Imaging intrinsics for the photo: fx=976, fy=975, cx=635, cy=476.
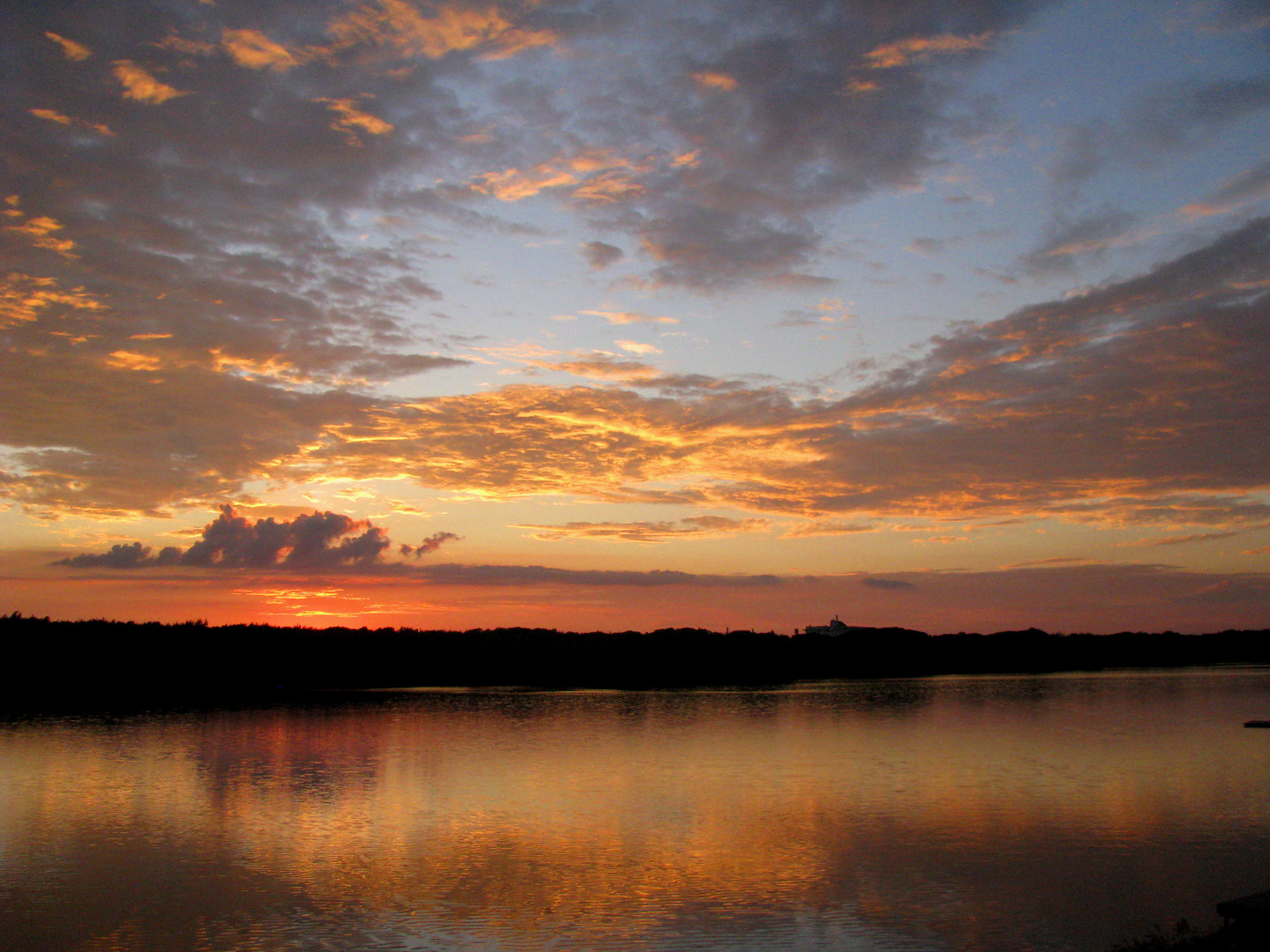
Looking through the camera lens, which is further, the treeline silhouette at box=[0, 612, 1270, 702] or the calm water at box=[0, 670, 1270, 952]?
the treeline silhouette at box=[0, 612, 1270, 702]

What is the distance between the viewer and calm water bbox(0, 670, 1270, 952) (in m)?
13.9

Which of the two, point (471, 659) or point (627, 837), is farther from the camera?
point (471, 659)

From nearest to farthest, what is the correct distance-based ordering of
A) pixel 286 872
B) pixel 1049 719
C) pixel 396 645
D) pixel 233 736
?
1. pixel 286 872
2. pixel 233 736
3. pixel 1049 719
4. pixel 396 645

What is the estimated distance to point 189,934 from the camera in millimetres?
13711

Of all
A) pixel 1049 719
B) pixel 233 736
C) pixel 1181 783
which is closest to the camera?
pixel 1181 783

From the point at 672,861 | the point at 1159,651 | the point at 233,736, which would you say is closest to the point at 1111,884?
the point at 672,861

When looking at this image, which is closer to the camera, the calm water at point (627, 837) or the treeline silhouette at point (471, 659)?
the calm water at point (627, 837)

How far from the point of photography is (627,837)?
19641 millimetres

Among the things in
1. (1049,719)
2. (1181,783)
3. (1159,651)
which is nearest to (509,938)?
(1181,783)

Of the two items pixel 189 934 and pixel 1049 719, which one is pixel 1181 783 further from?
pixel 189 934

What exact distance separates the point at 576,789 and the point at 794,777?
6279 millimetres

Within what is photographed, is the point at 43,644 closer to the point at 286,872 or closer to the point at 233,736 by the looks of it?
the point at 233,736

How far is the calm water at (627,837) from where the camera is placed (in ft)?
45.5

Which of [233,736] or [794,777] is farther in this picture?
[233,736]
